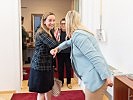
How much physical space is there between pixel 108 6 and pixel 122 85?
145cm

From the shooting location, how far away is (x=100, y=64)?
1.91 m

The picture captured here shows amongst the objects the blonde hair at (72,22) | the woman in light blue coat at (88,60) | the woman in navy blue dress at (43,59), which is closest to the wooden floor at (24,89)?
the woman in navy blue dress at (43,59)

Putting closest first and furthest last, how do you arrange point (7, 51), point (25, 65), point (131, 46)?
point (131, 46), point (7, 51), point (25, 65)

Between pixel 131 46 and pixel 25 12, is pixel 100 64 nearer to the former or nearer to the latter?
pixel 131 46

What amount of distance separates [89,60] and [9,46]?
2.39 metres

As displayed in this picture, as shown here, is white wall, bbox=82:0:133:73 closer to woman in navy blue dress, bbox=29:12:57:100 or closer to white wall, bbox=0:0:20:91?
woman in navy blue dress, bbox=29:12:57:100

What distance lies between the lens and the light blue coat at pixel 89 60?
191cm

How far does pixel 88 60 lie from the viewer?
1.96 m

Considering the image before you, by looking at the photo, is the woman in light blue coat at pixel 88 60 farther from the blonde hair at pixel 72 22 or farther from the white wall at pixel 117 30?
the white wall at pixel 117 30

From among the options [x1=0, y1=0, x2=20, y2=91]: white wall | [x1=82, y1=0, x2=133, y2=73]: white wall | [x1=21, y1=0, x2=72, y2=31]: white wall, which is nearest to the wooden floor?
[x1=0, y1=0, x2=20, y2=91]: white wall

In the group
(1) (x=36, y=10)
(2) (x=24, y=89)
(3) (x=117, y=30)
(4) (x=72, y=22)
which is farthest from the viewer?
(1) (x=36, y=10)

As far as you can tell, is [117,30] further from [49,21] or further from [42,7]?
[42,7]

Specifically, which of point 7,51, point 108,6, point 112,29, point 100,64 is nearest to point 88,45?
point 100,64

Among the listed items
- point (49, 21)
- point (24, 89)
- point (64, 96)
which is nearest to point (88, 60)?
point (49, 21)
